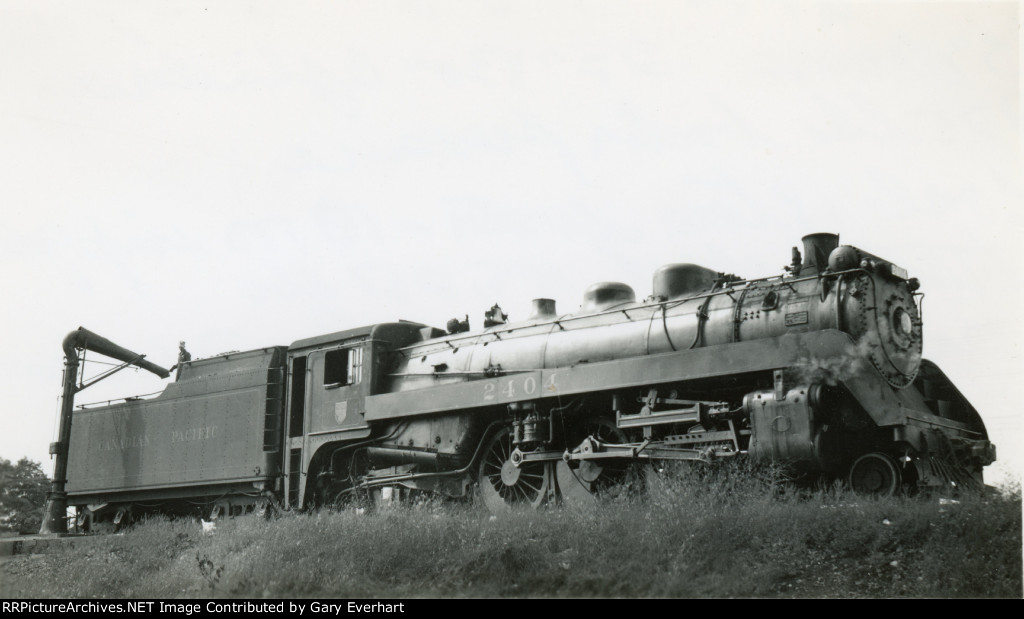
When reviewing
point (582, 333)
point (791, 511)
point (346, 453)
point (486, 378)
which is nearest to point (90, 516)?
point (346, 453)

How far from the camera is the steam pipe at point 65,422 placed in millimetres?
15352

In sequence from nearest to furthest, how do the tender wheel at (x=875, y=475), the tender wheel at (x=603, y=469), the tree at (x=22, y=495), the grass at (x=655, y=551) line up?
the grass at (x=655, y=551)
the tender wheel at (x=875, y=475)
the tender wheel at (x=603, y=469)
the tree at (x=22, y=495)

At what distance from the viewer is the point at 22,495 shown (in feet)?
57.3

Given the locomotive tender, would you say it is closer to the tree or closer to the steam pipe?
the steam pipe

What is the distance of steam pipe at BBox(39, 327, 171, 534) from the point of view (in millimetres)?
15352

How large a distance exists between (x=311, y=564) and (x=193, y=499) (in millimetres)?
7508

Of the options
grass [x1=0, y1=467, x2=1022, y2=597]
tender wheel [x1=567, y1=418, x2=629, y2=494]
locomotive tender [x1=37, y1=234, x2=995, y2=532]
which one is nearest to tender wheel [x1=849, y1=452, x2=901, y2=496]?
locomotive tender [x1=37, y1=234, x2=995, y2=532]

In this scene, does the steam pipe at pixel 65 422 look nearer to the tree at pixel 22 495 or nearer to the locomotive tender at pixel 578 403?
the locomotive tender at pixel 578 403

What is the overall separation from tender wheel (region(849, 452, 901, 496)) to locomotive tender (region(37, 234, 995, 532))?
0.02m

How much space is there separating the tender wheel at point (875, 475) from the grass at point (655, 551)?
0.51 m

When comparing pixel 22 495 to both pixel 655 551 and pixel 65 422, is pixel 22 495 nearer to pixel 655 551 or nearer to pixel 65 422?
pixel 65 422

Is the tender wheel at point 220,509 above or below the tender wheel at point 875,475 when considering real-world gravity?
below

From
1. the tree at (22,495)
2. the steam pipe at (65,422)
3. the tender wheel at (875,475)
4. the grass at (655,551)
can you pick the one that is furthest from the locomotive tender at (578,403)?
the tree at (22,495)

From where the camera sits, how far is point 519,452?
10.0 m
